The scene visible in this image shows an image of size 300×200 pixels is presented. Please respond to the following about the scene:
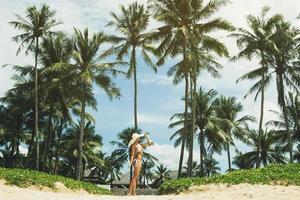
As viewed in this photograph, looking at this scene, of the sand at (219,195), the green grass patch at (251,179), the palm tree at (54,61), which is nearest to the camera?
the sand at (219,195)

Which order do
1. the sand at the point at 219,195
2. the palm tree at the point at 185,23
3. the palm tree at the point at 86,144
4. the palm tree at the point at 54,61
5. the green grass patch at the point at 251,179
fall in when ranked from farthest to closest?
the palm tree at the point at 86,144 → the palm tree at the point at 54,61 → the palm tree at the point at 185,23 → the green grass patch at the point at 251,179 → the sand at the point at 219,195

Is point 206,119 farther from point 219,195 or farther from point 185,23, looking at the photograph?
point 219,195

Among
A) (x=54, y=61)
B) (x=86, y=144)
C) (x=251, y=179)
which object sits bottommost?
(x=251, y=179)

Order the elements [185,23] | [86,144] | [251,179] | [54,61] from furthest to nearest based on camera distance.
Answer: [86,144], [54,61], [185,23], [251,179]

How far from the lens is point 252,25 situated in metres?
36.4

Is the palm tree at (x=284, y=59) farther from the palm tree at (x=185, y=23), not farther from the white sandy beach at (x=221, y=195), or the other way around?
the white sandy beach at (x=221, y=195)

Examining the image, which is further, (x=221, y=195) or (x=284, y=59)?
(x=284, y=59)

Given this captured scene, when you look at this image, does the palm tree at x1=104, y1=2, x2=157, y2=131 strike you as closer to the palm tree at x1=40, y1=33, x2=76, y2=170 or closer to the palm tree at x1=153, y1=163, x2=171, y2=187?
the palm tree at x1=40, y1=33, x2=76, y2=170

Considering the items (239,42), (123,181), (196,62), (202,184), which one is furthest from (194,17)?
(123,181)

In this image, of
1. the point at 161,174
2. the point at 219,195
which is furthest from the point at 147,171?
the point at 219,195

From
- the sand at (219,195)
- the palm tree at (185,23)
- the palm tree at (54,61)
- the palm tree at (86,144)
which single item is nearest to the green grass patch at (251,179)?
the sand at (219,195)

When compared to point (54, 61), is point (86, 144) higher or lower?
lower

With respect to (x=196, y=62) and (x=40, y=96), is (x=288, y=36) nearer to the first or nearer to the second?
(x=196, y=62)

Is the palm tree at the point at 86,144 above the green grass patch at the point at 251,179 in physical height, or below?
above
